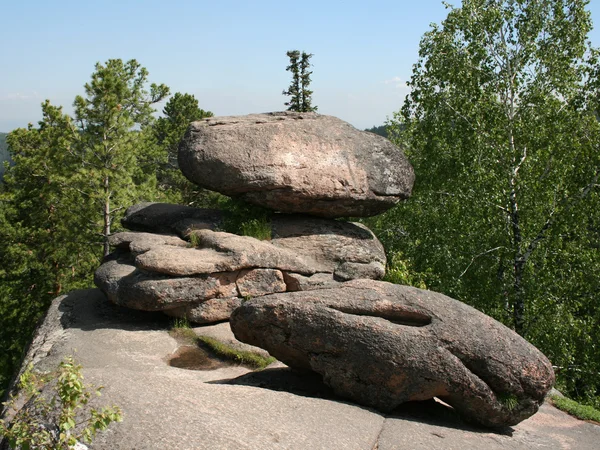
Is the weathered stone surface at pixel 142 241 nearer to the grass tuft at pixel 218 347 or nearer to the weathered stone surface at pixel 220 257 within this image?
the weathered stone surface at pixel 220 257

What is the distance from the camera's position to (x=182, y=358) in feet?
37.3

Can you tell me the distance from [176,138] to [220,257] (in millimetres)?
19460

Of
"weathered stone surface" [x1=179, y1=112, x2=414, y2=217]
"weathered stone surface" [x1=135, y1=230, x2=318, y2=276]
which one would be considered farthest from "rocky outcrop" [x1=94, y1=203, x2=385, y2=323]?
"weathered stone surface" [x1=179, y1=112, x2=414, y2=217]

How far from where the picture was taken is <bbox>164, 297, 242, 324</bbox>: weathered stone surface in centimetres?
1260

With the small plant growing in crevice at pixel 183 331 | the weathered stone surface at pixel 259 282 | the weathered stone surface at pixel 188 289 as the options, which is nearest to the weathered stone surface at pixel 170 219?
the weathered stone surface at pixel 188 289

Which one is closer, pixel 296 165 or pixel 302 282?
pixel 302 282

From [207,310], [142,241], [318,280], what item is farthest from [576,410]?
[142,241]

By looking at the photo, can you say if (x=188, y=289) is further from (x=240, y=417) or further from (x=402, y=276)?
(x=240, y=417)

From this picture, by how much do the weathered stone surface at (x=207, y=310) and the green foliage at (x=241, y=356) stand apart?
94 cm

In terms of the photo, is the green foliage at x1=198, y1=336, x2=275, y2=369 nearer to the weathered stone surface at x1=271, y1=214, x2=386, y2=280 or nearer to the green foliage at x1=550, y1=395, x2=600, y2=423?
the weathered stone surface at x1=271, y1=214, x2=386, y2=280

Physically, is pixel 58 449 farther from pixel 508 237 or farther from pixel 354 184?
pixel 508 237

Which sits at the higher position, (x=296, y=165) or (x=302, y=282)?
(x=296, y=165)

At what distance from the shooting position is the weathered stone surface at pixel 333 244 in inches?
562

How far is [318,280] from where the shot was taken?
44.9 ft
